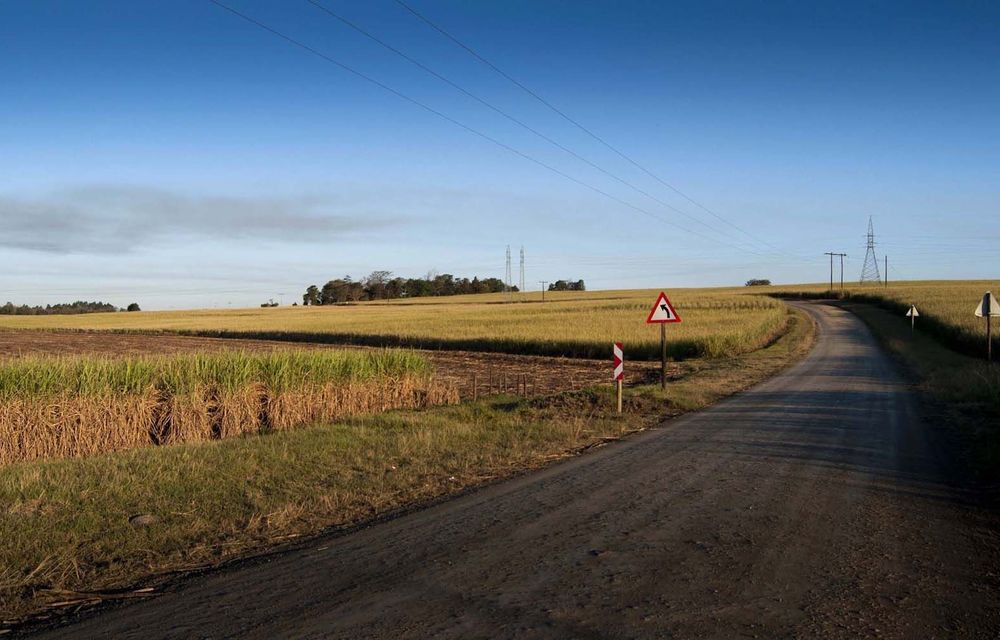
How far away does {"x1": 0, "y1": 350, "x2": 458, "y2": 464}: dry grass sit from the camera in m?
11.9

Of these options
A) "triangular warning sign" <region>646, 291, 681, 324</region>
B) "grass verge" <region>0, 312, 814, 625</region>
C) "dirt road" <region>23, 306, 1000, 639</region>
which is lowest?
"grass verge" <region>0, 312, 814, 625</region>

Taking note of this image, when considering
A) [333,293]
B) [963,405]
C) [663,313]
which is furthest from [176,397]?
[333,293]

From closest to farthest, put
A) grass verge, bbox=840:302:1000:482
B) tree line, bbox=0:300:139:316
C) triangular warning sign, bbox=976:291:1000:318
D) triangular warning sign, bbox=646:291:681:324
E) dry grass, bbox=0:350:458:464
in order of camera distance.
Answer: grass verge, bbox=840:302:1000:482, dry grass, bbox=0:350:458:464, triangular warning sign, bbox=646:291:681:324, triangular warning sign, bbox=976:291:1000:318, tree line, bbox=0:300:139:316

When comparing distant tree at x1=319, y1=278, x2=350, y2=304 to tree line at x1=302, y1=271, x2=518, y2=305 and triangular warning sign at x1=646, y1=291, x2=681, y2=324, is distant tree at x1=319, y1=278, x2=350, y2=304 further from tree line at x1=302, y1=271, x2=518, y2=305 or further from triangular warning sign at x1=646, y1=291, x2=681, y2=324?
triangular warning sign at x1=646, y1=291, x2=681, y2=324

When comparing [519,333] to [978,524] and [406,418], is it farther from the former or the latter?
[978,524]

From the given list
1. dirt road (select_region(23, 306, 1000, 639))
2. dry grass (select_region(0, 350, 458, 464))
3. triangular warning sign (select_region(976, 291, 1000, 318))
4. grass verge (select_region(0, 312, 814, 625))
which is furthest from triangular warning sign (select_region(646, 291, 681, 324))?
triangular warning sign (select_region(976, 291, 1000, 318))

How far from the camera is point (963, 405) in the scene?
51.2 ft

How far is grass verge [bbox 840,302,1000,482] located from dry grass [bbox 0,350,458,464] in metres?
11.7

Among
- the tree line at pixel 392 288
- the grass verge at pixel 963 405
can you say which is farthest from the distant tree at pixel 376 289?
the grass verge at pixel 963 405

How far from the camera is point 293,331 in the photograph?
55594 millimetres

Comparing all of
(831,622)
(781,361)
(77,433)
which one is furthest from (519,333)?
(831,622)

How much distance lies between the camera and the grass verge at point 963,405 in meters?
9.76

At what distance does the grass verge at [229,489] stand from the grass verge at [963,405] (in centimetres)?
521

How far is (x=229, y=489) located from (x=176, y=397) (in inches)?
214
